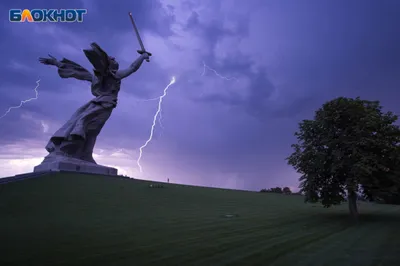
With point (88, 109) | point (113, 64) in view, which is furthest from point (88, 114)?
point (113, 64)

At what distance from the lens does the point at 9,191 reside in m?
17.7

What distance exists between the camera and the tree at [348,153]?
16688 millimetres

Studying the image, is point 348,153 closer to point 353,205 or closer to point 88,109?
point 353,205

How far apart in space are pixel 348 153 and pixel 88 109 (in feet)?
97.6

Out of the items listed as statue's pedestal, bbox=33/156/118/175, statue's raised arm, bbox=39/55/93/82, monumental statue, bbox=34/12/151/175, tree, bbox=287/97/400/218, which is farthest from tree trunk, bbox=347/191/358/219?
statue's raised arm, bbox=39/55/93/82

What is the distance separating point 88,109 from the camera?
35.8 meters

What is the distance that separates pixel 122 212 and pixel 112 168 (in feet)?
70.5

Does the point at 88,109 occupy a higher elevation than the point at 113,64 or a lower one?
lower

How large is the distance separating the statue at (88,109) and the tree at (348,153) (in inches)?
950

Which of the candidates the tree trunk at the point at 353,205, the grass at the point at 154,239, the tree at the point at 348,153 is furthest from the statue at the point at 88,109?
the tree trunk at the point at 353,205

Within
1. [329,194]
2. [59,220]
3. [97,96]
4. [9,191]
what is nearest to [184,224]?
[59,220]

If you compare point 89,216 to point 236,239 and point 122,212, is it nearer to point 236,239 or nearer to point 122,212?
point 122,212

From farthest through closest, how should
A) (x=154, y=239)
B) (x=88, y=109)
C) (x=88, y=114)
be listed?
(x=88, y=109), (x=88, y=114), (x=154, y=239)

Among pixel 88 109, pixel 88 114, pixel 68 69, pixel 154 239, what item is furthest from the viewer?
pixel 68 69
